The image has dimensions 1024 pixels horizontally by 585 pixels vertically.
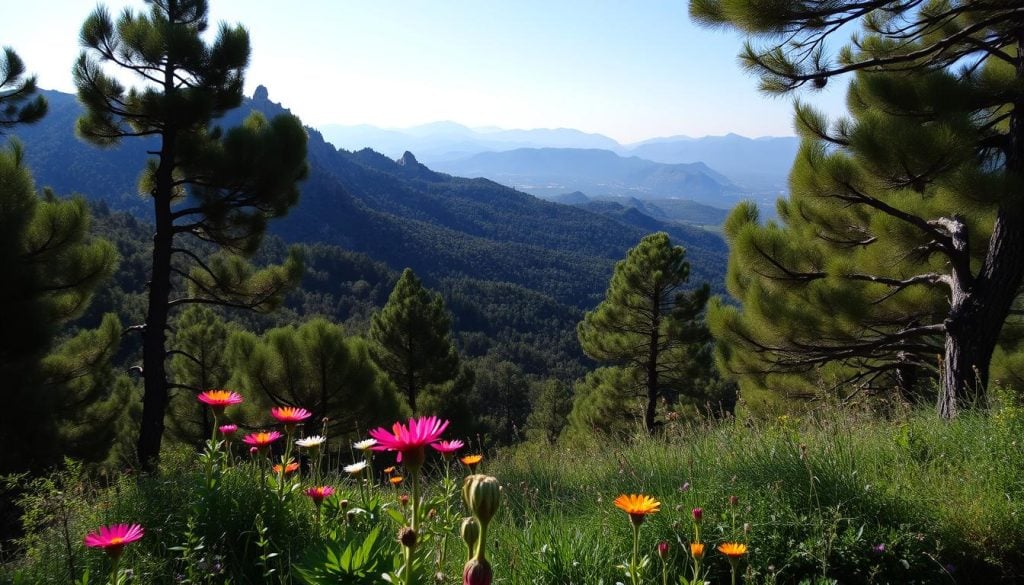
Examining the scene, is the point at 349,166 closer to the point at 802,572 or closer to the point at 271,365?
the point at 271,365

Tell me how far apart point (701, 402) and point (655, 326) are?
2240 mm

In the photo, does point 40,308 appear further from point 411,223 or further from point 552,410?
point 411,223

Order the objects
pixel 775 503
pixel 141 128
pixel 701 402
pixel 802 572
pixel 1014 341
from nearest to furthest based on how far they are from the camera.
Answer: pixel 802 572 → pixel 775 503 → pixel 1014 341 → pixel 141 128 → pixel 701 402

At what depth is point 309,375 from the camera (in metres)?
9.14

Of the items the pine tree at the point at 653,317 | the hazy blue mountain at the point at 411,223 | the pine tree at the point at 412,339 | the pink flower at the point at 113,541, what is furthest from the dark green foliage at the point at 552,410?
the hazy blue mountain at the point at 411,223

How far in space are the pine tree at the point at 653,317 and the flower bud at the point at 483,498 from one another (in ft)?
34.9

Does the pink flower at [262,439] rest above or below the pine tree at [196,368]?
above

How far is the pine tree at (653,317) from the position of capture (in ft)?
37.3

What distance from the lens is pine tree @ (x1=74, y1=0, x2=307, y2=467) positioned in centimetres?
604

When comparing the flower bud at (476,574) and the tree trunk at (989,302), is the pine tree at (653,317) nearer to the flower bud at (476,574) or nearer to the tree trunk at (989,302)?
the tree trunk at (989,302)

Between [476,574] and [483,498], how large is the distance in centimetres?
10

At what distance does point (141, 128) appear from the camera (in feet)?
21.0

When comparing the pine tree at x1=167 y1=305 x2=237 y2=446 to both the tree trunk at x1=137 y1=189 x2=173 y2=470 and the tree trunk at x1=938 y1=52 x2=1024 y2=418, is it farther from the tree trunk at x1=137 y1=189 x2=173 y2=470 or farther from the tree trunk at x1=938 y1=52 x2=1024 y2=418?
the tree trunk at x1=938 y1=52 x2=1024 y2=418

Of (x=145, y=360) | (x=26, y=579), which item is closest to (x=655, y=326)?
(x=145, y=360)
